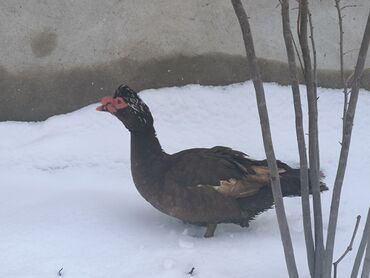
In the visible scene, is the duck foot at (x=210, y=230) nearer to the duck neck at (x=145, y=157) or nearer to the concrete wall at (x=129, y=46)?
the duck neck at (x=145, y=157)

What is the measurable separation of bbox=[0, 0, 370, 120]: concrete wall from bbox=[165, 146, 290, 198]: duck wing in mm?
1231

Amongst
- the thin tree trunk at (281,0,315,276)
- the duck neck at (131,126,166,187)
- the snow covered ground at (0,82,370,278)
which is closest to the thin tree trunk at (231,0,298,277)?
the thin tree trunk at (281,0,315,276)

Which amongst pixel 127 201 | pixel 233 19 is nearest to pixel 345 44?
pixel 233 19

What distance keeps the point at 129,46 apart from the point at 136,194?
1.08m

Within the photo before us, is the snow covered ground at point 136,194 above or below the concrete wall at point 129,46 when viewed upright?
below

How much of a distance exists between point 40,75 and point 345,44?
6.06 ft

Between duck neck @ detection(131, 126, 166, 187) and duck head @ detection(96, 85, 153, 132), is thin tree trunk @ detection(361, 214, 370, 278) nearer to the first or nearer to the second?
duck neck @ detection(131, 126, 166, 187)

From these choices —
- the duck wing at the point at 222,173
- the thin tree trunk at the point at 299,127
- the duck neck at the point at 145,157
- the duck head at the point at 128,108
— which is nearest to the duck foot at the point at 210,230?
the duck wing at the point at 222,173

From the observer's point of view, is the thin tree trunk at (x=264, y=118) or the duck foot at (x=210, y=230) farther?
the duck foot at (x=210, y=230)

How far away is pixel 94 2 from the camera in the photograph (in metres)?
4.07

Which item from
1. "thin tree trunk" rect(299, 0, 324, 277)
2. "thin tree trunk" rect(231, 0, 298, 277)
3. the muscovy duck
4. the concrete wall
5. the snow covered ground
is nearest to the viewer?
"thin tree trunk" rect(231, 0, 298, 277)

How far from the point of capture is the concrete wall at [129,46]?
407 centimetres

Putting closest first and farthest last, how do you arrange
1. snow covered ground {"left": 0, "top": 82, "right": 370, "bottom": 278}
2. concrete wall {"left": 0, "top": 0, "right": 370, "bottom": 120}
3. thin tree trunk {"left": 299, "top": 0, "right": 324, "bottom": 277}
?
thin tree trunk {"left": 299, "top": 0, "right": 324, "bottom": 277}
snow covered ground {"left": 0, "top": 82, "right": 370, "bottom": 278}
concrete wall {"left": 0, "top": 0, "right": 370, "bottom": 120}

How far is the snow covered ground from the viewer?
2709mm
